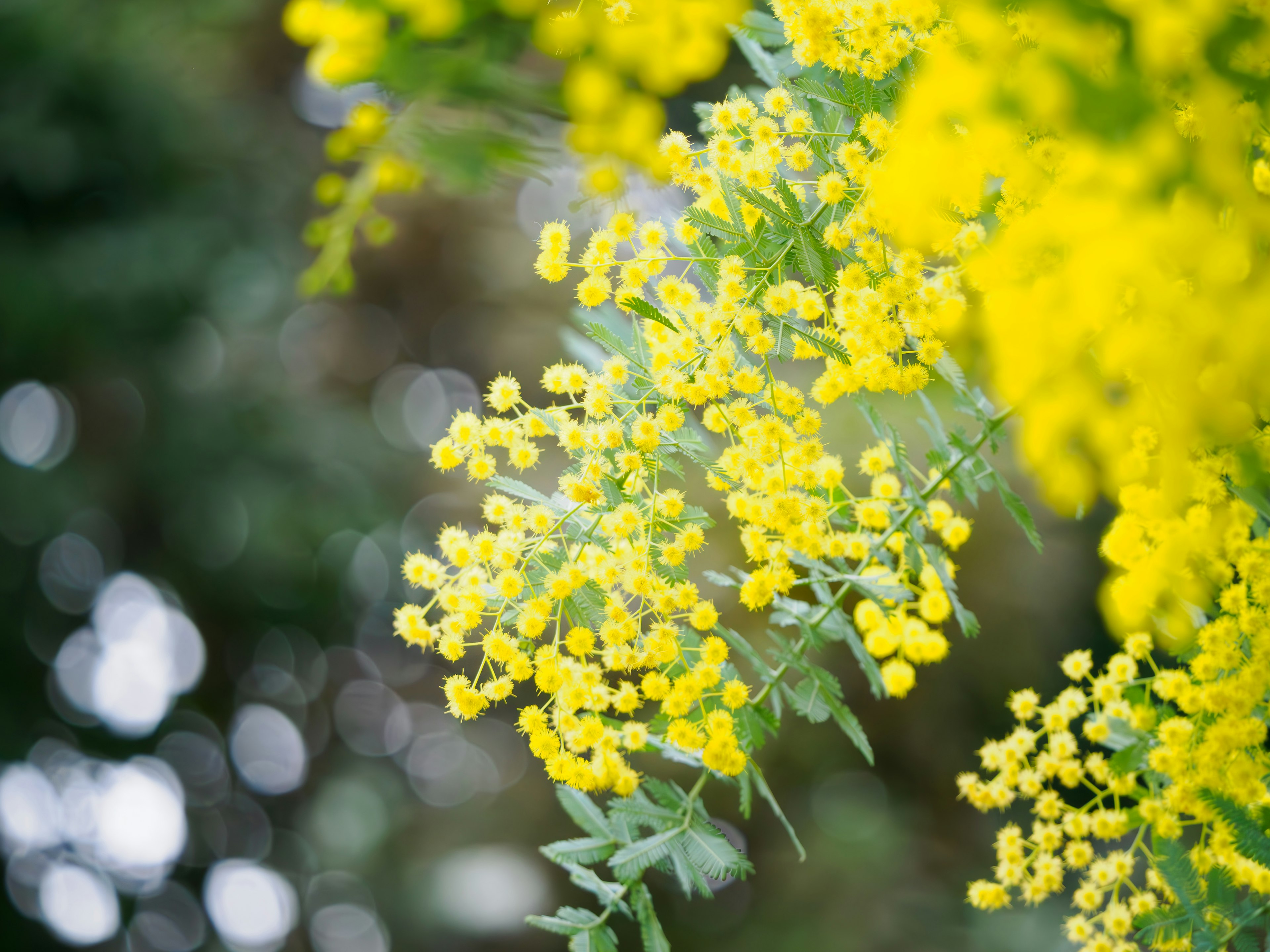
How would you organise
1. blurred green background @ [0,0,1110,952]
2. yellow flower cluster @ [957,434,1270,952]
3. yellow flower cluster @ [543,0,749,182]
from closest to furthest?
yellow flower cluster @ [543,0,749,182] → yellow flower cluster @ [957,434,1270,952] → blurred green background @ [0,0,1110,952]

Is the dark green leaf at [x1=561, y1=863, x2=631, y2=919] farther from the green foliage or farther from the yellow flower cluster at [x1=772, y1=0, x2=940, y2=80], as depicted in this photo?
the yellow flower cluster at [x1=772, y1=0, x2=940, y2=80]

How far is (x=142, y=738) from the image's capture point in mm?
2623

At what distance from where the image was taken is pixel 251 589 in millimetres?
2738

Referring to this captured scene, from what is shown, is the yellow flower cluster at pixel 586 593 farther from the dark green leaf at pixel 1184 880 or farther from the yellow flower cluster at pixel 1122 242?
the dark green leaf at pixel 1184 880

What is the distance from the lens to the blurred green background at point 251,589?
2375mm

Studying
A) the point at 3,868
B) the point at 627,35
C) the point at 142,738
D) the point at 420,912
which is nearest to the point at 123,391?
the point at 142,738

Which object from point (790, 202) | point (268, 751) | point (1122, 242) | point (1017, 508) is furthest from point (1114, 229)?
point (268, 751)

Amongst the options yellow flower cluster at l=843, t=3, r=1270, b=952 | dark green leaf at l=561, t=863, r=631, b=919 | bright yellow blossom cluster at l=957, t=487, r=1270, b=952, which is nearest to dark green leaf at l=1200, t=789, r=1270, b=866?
bright yellow blossom cluster at l=957, t=487, r=1270, b=952

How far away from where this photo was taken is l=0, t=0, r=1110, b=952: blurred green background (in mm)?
2375

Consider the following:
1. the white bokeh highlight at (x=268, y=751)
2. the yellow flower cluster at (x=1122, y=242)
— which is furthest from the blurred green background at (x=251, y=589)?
the yellow flower cluster at (x=1122, y=242)

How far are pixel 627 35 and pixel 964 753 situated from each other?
2.87 meters

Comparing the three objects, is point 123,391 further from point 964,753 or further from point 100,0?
point 964,753

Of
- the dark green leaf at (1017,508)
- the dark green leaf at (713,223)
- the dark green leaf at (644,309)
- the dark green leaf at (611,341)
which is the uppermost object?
the dark green leaf at (713,223)

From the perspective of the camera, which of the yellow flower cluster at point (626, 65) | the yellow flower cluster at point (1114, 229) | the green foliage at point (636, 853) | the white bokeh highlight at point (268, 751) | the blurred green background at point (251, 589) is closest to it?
the yellow flower cluster at point (1114, 229)
